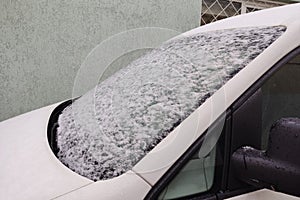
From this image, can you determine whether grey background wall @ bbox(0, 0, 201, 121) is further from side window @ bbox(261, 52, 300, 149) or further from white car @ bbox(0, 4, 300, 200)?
side window @ bbox(261, 52, 300, 149)

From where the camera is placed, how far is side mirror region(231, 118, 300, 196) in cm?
129

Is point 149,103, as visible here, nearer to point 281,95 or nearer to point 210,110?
point 210,110

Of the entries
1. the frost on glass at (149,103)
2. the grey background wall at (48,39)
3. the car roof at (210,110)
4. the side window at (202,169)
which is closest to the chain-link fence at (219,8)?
the grey background wall at (48,39)

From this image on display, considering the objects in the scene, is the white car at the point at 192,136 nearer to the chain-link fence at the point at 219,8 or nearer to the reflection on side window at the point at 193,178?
the reflection on side window at the point at 193,178

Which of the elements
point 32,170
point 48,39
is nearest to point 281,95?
point 32,170

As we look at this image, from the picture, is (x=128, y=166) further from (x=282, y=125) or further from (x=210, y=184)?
(x=282, y=125)

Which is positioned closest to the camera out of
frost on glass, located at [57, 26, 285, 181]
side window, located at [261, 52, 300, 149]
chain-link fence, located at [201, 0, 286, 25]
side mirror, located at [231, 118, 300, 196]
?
side mirror, located at [231, 118, 300, 196]

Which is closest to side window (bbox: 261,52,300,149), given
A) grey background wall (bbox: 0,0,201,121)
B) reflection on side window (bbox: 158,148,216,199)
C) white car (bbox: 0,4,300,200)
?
white car (bbox: 0,4,300,200)

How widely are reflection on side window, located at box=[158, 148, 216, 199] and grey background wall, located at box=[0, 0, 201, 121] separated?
132 inches

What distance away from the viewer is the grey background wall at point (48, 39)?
4.25m

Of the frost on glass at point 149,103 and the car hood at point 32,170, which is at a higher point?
the frost on glass at point 149,103

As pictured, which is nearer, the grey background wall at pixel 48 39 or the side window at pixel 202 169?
the side window at pixel 202 169

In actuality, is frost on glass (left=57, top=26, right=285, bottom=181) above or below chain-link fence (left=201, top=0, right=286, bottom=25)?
above

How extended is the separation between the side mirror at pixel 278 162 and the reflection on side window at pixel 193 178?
0.37 ft
